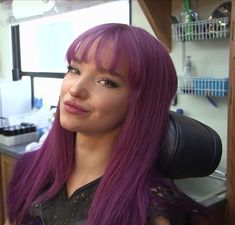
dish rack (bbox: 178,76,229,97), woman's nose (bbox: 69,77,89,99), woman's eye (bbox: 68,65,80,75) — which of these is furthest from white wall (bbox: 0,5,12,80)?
woman's nose (bbox: 69,77,89,99)

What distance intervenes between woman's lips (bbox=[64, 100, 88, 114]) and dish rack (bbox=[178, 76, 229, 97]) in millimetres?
851

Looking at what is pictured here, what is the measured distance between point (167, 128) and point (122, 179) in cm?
19

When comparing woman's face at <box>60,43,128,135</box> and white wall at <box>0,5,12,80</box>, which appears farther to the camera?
white wall at <box>0,5,12,80</box>

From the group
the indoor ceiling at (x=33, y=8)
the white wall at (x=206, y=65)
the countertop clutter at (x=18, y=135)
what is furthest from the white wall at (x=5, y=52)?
the white wall at (x=206, y=65)

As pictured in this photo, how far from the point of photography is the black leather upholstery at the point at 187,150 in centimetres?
91

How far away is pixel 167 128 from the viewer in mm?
931

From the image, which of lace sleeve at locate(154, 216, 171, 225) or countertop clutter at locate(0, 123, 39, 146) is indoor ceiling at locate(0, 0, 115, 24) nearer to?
countertop clutter at locate(0, 123, 39, 146)

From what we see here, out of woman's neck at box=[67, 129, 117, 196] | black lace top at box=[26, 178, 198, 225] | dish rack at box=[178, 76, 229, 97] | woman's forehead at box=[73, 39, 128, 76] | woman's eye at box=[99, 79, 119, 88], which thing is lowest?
black lace top at box=[26, 178, 198, 225]

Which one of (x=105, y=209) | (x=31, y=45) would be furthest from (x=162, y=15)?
(x=31, y=45)

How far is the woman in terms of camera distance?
85 cm

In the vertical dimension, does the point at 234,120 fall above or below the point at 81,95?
below

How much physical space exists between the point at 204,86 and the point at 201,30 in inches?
10.2

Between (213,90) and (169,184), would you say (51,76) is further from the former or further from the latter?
(169,184)

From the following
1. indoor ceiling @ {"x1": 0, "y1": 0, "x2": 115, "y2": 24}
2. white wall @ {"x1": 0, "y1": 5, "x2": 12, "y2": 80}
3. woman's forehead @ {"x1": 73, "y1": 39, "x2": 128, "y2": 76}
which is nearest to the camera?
woman's forehead @ {"x1": 73, "y1": 39, "x2": 128, "y2": 76}
